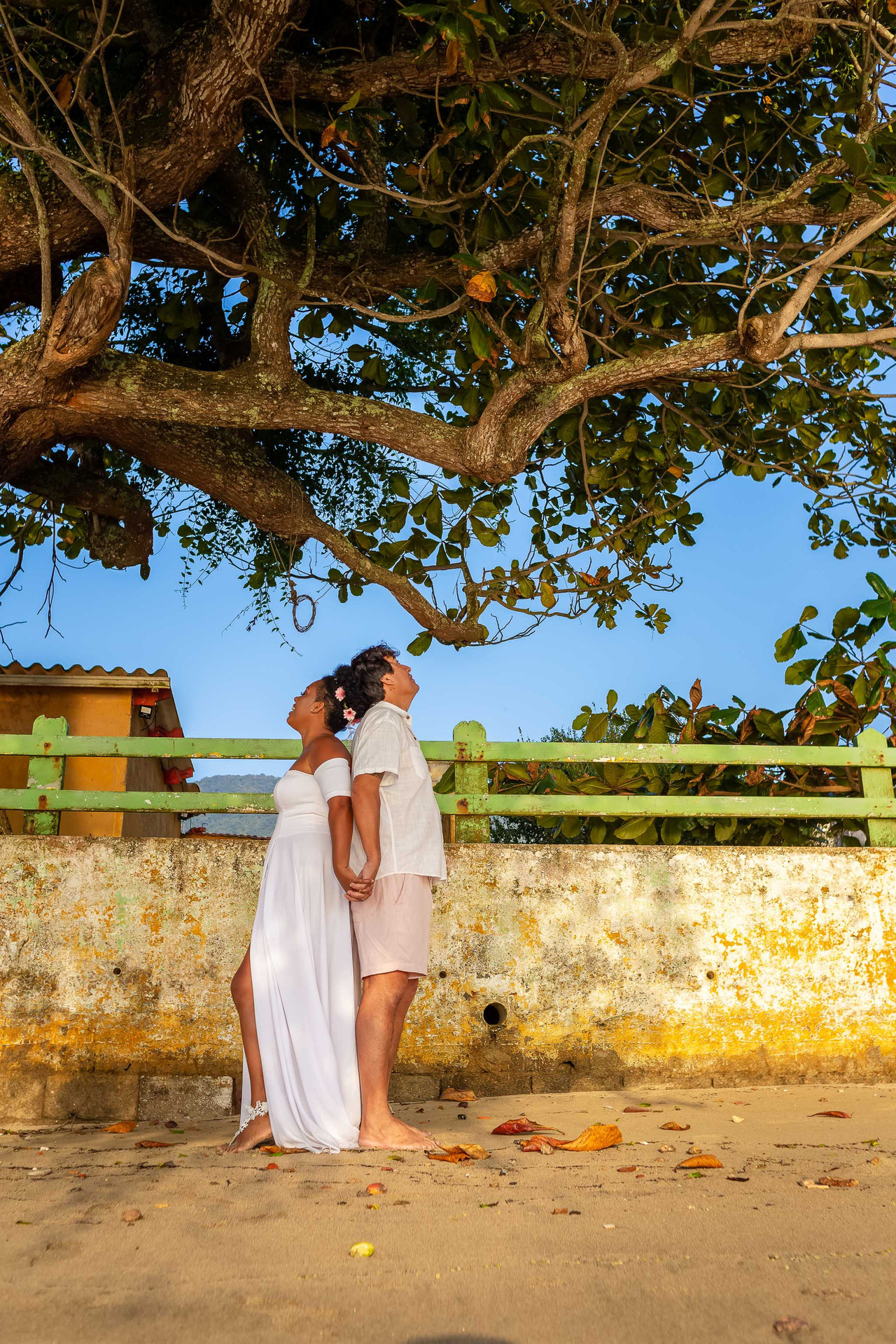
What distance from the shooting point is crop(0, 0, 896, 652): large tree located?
18.0ft

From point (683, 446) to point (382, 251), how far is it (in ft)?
9.45

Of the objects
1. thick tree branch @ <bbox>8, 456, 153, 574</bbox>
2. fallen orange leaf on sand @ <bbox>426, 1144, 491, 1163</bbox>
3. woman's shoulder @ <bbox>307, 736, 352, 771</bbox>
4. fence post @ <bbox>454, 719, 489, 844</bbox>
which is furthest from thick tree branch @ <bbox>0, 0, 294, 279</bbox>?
fallen orange leaf on sand @ <bbox>426, 1144, 491, 1163</bbox>

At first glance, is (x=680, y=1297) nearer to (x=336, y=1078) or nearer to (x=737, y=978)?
(x=336, y=1078)

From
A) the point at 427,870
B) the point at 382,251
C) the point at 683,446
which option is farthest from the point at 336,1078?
the point at 683,446

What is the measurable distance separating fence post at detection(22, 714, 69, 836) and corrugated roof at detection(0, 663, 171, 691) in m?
7.18

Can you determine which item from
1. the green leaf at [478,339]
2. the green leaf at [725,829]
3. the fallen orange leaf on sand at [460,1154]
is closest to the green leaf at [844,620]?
the green leaf at [725,829]

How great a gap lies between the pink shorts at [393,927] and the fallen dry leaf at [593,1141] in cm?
87

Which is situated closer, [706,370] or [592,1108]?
[592,1108]

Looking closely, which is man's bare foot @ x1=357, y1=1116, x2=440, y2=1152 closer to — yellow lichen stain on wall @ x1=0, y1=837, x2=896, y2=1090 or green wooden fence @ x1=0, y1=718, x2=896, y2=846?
yellow lichen stain on wall @ x1=0, y1=837, x2=896, y2=1090

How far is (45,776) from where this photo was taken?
5.74 metres

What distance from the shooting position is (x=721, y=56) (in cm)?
589

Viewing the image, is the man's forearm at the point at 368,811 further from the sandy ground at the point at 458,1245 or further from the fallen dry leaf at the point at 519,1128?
the fallen dry leaf at the point at 519,1128

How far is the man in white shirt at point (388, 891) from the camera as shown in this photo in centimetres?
409

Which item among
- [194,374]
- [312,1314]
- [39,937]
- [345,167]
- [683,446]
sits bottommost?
[312,1314]
